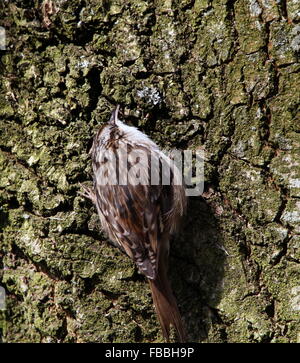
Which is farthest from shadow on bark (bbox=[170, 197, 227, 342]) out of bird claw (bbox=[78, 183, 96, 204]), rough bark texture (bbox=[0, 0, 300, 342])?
bird claw (bbox=[78, 183, 96, 204])

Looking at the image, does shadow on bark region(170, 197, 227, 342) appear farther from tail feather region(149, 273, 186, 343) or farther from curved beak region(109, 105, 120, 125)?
curved beak region(109, 105, 120, 125)

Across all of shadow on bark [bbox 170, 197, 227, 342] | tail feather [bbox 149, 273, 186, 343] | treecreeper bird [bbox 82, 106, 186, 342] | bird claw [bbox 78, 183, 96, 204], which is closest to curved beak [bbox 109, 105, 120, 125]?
treecreeper bird [bbox 82, 106, 186, 342]

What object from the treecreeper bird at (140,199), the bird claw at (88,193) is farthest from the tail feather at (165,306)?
the bird claw at (88,193)

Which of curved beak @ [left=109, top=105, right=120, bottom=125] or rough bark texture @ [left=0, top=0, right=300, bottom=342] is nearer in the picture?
rough bark texture @ [left=0, top=0, right=300, bottom=342]

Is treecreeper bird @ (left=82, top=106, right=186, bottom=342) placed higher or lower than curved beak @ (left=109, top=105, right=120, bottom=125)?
lower

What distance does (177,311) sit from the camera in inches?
70.9

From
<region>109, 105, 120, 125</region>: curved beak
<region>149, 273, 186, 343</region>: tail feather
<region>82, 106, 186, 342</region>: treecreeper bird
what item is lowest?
<region>149, 273, 186, 343</region>: tail feather

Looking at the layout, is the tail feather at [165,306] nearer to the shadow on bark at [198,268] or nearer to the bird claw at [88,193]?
the shadow on bark at [198,268]

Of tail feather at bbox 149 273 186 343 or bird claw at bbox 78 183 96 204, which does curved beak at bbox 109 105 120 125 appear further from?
tail feather at bbox 149 273 186 343

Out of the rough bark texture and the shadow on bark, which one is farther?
the shadow on bark

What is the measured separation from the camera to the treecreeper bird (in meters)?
1.82

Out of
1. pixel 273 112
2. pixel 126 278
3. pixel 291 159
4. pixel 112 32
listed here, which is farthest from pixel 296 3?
pixel 126 278
